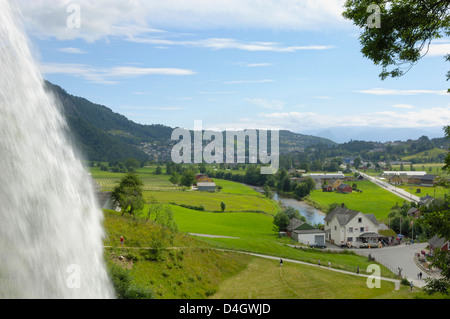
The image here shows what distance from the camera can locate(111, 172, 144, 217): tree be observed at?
155ft

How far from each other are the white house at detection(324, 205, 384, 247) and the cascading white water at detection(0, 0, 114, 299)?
5636 cm

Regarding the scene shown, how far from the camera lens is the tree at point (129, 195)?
47344 millimetres

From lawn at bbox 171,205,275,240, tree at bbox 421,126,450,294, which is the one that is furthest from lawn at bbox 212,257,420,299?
lawn at bbox 171,205,275,240

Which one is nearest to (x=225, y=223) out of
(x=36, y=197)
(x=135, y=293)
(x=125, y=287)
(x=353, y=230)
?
(x=353, y=230)

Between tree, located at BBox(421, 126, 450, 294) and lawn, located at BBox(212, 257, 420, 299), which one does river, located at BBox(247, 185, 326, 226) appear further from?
tree, located at BBox(421, 126, 450, 294)

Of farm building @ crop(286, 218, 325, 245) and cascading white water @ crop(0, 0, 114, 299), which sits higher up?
cascading white water @ crop(0, 0, 114, 299)

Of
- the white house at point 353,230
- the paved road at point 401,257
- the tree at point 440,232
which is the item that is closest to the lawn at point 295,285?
the paved road at point 401,257

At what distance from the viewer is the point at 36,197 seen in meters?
9.70

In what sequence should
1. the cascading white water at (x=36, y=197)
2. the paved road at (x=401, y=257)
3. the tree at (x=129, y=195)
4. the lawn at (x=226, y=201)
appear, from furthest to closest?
the lawn at (x=226, y=201) < the tree at (x=129, y=195) < the paved road at (x=401, y=257) < the cascading white water at (x=36, y=197)

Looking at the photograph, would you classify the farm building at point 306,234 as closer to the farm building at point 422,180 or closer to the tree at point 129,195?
the tree at point 129,195

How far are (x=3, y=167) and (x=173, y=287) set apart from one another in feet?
61.8

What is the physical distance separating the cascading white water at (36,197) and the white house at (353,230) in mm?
56358
